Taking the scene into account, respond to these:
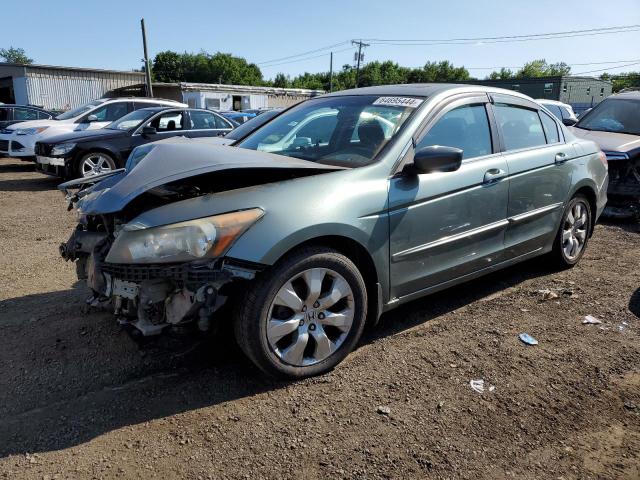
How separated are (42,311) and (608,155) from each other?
7098 millimetres

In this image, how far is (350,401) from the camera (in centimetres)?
281

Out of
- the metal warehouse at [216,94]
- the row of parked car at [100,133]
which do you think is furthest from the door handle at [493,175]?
the metal warehouse at [216,94]

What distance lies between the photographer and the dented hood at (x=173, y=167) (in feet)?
8.84

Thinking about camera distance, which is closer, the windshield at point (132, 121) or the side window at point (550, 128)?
the side window at point (550, 128)

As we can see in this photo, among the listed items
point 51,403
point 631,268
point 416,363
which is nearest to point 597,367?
point 416,363

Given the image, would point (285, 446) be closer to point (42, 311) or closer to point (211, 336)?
point (211, 336)

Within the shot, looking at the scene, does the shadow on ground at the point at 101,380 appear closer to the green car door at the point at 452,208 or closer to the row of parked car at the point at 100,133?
the green car door at the point at 452,208

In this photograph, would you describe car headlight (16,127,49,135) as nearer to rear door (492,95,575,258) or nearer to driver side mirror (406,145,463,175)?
rear door (492,95,575,258)

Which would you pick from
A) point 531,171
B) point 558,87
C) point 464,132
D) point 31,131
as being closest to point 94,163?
point 31,131

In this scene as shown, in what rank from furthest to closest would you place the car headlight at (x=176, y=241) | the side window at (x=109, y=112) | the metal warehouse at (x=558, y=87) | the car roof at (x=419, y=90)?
the metal warehouse at (x=558, y=87), the side window at (x=109, y=112), the car roof at (x=419, y=90), the car headlight at (x=176, y=241)

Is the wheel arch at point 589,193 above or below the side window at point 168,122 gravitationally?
below

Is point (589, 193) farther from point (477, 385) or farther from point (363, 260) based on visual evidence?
point (363, 260)

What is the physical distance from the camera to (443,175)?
341 centimetres

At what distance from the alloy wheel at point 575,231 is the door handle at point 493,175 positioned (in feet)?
4.05
